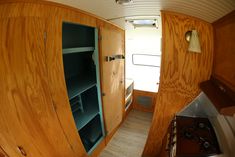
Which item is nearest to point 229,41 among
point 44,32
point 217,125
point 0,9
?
point 217,125

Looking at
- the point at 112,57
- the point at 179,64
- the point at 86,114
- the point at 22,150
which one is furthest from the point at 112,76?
the point at 22,150

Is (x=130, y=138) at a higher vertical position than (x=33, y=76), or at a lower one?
lower

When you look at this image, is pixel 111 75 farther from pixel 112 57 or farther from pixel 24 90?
pixel 24 90

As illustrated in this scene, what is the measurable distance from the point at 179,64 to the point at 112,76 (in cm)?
103

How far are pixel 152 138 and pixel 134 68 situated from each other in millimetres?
2372

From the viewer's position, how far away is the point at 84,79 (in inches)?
72.3

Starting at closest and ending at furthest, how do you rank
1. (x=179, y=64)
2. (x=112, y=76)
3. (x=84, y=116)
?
(x=179, y=64) < (x=84, y=116) < (x=112, y=76)

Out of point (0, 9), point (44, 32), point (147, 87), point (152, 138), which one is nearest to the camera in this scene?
point (0, 9)

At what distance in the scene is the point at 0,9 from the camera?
72cm

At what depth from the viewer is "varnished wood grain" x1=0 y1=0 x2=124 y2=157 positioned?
2.59ft

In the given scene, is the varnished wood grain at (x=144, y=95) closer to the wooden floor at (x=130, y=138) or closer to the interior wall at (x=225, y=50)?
the wooden floor at (x=130, y=138)

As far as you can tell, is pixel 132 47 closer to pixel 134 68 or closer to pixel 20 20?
pixel 134 68

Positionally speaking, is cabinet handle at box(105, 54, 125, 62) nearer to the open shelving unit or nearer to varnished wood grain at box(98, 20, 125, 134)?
varnished wood grain at box(98, 20, 125, 134)

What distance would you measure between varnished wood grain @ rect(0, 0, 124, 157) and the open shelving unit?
374mm
